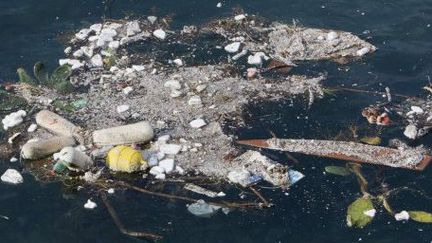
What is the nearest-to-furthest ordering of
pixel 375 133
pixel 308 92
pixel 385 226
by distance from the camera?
1. pixel 385 226
2. pixel 375 133
3. pixel 308 92

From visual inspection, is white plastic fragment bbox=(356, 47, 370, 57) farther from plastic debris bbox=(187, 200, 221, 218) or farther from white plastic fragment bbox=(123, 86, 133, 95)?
plastic debris bbox=(187, 200, 221, 218)

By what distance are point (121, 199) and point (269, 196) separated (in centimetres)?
109

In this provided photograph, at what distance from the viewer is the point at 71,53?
6164 mm

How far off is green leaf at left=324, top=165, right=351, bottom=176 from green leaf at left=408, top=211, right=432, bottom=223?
0.58 metres

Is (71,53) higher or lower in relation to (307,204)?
higher

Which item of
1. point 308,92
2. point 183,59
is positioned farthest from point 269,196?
point 183,59

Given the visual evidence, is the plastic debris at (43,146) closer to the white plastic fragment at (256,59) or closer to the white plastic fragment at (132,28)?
the white plastic fragment at (132,28)

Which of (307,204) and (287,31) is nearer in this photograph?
(307,204)

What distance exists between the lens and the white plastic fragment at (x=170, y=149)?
4.86 meters

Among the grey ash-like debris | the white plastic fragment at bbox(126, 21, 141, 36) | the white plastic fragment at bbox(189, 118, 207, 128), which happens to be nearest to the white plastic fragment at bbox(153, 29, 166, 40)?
the grey ash-like debris

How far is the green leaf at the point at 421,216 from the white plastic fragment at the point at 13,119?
3276mm

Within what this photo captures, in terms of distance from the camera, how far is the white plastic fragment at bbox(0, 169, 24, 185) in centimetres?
466

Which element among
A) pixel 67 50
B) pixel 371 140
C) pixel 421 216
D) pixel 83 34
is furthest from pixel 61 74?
pixel 421 216

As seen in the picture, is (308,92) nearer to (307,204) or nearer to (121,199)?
(307,204)
